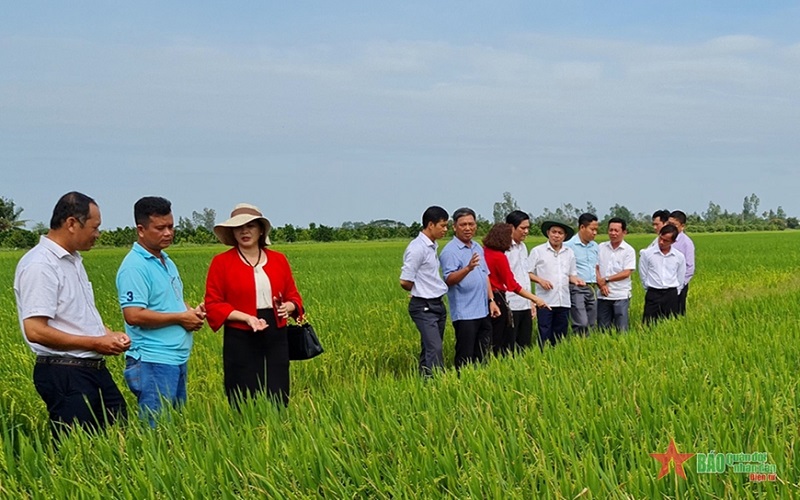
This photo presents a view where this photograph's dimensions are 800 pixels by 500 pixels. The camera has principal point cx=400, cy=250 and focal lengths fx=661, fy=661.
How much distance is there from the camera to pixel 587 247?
7375 mm

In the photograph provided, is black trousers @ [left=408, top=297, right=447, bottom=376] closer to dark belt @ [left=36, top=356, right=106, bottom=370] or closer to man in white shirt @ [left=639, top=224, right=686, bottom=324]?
dark belt @ [left=36, top=356, right=106, bottom=370]

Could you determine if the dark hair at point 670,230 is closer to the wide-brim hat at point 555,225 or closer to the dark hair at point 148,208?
the wide-brim hat at point 555,225

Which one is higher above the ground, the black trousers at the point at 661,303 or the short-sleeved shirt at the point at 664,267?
the short-sleeved shirt at the point at 664,267

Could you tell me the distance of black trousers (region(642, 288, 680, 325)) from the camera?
7359mm

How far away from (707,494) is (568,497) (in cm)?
42

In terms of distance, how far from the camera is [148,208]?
3611 millimetres

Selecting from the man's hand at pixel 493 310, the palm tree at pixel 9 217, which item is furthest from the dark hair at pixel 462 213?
the palm tree at pixel 9 217

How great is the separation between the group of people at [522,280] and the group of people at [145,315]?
3.73 ft

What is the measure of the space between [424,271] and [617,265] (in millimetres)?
2893

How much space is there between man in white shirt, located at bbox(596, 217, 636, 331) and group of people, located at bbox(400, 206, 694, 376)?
0.4 inches

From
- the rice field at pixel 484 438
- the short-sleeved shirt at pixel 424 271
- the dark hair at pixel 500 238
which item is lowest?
the rice field at pixel 484 438

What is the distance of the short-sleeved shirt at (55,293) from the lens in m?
3.09

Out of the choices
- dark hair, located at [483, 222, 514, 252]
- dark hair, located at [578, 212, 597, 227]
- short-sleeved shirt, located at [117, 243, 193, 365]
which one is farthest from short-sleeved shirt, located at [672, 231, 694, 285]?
short-sleeved shirt, located at [117, 243, 193, 365]

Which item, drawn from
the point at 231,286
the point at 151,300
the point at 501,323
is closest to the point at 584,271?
the point at 501,323
